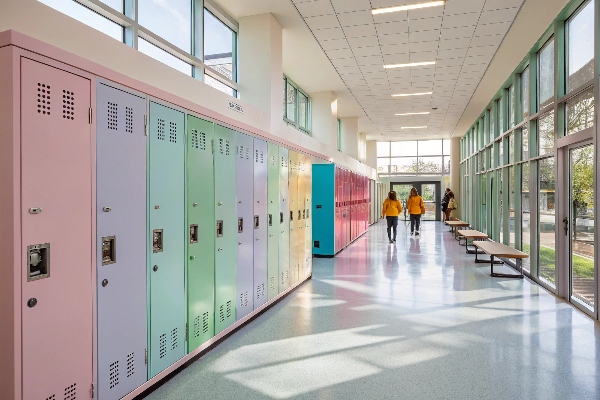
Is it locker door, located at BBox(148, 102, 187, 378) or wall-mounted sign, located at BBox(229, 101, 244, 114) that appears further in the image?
wall-mounted sign, located at BBox(229, 101, 244, 114)

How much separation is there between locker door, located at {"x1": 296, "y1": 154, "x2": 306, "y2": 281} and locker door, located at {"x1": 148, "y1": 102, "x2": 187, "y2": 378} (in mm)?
→ 3051

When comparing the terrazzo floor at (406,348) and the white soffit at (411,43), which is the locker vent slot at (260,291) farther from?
→ the white soffit at (411,43)

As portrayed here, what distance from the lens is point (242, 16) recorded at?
235 inches

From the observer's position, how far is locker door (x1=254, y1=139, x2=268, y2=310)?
4363mm

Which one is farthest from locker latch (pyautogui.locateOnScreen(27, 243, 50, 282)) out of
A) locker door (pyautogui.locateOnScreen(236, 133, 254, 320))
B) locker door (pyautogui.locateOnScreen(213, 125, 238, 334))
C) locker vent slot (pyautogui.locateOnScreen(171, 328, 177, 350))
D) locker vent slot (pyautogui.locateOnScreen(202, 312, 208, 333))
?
locker door (pyautogui.locateOnScreen(236, 133, 254, 320))

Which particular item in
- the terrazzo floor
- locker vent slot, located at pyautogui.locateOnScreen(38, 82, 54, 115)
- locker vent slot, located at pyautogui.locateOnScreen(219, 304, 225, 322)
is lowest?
the terrazzo floor

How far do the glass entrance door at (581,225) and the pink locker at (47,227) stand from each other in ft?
15.8

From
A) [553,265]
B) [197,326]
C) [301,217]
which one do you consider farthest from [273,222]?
[553,265]

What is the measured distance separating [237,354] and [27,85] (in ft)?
8.09

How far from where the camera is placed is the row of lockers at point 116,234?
6.19 ft

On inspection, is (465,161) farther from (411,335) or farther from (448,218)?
(411,335)

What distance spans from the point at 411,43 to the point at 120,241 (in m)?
5.84

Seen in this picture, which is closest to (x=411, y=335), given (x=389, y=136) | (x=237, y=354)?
(x=237, y=354)

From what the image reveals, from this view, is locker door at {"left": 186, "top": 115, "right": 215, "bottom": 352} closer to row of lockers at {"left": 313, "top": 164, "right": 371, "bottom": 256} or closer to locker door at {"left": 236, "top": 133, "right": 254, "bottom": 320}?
locker door at {"left": 236, "top": 133, "right": 254, "bottom": 320}
